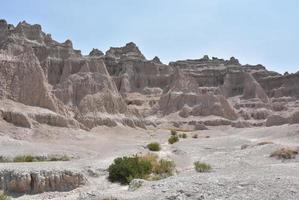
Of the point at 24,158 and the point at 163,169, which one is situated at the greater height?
the point at 24,158

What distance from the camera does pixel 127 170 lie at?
21.7m

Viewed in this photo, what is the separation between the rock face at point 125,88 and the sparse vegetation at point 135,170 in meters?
20.9

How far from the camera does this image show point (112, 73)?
12812 cm

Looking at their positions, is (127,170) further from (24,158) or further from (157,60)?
(157,60)

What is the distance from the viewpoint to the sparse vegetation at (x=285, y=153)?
93.8 ft

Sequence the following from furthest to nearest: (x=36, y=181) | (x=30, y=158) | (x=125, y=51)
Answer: (x=125, y=51) → (x=30, y=158) → (x=36, y=181)

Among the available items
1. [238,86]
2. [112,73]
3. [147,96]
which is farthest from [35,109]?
[238,86]

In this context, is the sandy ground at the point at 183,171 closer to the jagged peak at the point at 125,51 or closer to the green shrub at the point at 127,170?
the green shrub at the point at 127,170

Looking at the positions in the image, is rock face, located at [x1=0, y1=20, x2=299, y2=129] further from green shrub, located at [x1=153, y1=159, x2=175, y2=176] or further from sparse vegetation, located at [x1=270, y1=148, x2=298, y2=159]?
sparse vegetation, located at [x1=270, y1=148, x2=298, y2=159]

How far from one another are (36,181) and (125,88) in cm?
9695

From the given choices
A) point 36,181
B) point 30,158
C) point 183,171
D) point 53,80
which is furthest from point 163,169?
point 53,80

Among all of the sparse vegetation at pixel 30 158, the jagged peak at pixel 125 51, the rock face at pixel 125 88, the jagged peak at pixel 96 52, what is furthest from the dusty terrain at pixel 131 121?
the jagged peak at pixel 96 52

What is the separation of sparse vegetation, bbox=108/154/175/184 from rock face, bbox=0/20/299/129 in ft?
68.6

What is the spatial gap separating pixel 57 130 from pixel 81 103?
19023 millimetres
